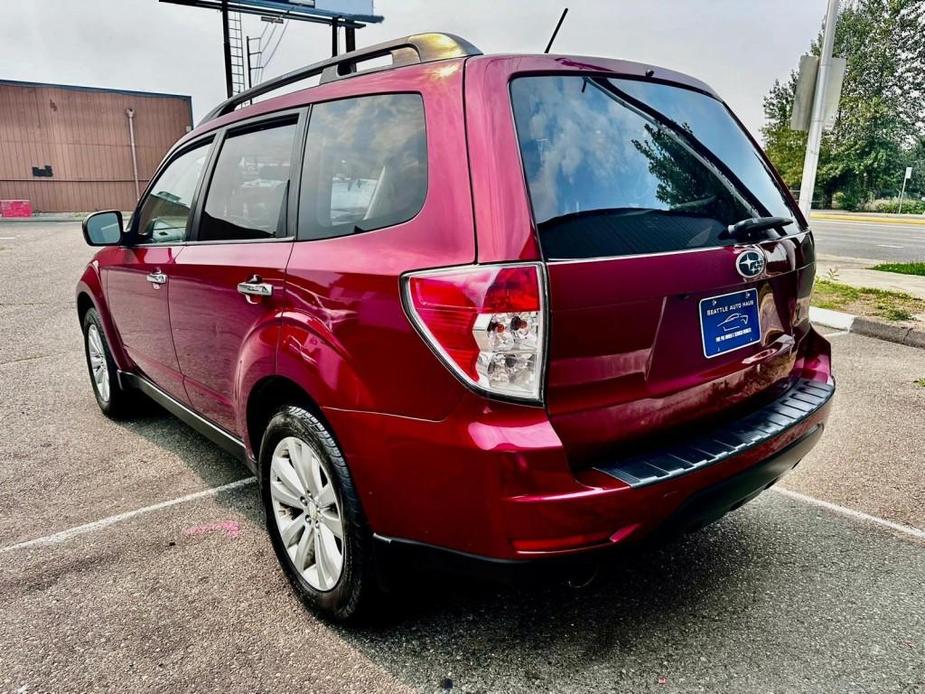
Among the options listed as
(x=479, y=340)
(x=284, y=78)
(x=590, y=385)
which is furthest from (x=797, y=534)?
(x=284, y=78)

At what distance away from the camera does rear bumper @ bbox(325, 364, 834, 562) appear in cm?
179

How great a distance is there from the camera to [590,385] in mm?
A: 1903

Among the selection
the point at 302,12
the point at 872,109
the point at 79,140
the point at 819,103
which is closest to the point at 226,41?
the point at 302,12

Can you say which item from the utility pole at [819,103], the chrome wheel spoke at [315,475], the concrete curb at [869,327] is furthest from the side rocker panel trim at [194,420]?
the utility pole at [819,103]

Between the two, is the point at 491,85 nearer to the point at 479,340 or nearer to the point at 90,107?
the point at 479,340

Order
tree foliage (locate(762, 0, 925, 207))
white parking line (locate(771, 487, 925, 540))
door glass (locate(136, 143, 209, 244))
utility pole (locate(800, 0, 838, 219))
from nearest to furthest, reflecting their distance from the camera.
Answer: white parking line (locate(771, 487, 925, 540)) → door glass (locate(136, 143, 209, 244)) → utility pole (locate(800, 0, 838, 219)) → tree foliage (locate(762, 0, 925, 207))

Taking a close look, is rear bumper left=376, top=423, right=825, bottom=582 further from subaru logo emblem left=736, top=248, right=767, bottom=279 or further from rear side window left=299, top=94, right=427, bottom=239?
rear side window left=299, top=94, right=427, bottom=239

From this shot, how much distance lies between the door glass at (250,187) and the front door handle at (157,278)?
38 cm

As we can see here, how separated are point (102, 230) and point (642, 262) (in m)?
3.25

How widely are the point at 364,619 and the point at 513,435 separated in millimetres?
965

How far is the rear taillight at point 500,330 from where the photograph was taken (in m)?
1.79

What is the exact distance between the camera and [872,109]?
50.8 metres

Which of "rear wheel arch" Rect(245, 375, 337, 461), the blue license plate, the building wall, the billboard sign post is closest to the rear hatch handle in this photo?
the blue license plate

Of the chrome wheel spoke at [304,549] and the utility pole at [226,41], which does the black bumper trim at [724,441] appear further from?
the utility pole at [226,41]
